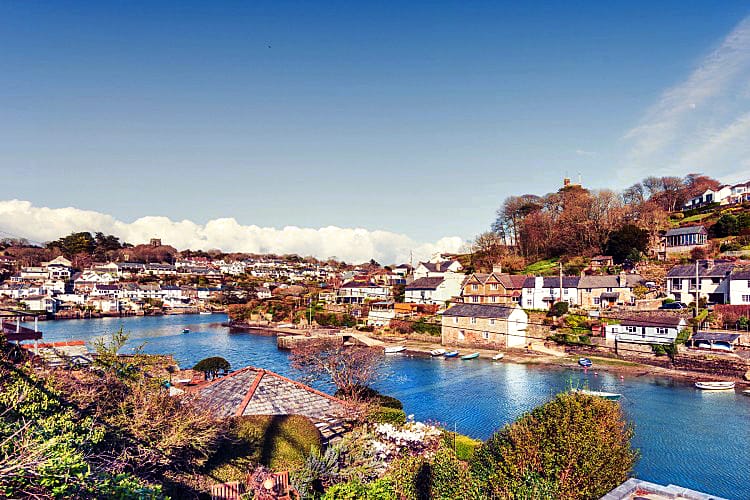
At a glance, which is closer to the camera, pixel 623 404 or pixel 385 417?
pixel 385 417

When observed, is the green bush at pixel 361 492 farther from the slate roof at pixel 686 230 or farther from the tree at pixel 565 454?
the slate roof at pixel 686 230

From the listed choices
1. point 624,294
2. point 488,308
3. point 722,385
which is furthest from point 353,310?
point 722,385

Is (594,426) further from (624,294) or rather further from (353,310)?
(353,310)

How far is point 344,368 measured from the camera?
26.9m

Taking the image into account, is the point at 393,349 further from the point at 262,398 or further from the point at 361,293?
the point at 262,398

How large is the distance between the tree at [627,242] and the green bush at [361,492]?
2446 inches

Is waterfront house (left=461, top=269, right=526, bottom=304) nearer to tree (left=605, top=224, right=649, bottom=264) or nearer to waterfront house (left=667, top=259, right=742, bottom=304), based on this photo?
tree (left=605, top=224, right=649, bottom=264)

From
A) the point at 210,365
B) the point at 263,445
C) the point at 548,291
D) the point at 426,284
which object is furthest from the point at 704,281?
the point at 263,445

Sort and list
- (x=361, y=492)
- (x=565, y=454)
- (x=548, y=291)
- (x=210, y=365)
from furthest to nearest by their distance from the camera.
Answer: (x=548, y=291), (x=210, y=365), (x=565, y=454), (x=361, y=492)

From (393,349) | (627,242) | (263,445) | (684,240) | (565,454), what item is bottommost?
(393,349)

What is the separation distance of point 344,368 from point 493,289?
3766cm

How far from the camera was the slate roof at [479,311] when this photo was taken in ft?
158

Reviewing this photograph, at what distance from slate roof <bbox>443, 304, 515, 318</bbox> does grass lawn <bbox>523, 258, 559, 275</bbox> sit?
65.4 feet

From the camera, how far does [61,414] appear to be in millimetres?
9062
